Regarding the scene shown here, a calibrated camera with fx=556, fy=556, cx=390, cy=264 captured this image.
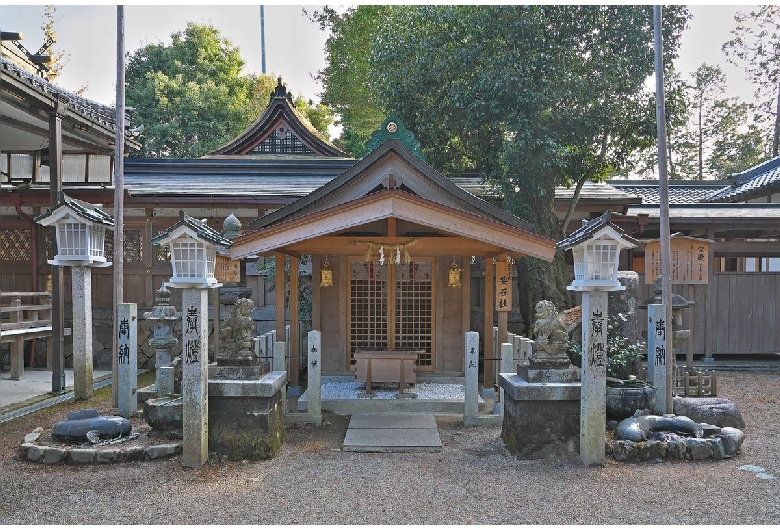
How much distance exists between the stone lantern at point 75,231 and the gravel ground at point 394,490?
9.98ft

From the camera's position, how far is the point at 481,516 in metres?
5.23

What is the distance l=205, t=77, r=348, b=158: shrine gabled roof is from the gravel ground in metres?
14.1

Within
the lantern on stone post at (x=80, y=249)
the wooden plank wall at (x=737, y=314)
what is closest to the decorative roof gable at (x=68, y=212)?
the lantern on stone post at (x=80, y=249)

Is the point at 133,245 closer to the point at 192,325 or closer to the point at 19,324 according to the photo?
the point at 19,324

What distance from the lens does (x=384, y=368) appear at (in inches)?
389

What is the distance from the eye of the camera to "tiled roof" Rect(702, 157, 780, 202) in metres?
16.9

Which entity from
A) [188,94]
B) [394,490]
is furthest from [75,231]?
[188,94]

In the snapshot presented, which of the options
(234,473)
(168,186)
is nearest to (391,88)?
(168,186)

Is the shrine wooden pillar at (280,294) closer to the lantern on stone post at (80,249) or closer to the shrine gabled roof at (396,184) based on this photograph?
the shrine gabled roof at (396,184)

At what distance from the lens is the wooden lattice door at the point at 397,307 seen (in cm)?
1149

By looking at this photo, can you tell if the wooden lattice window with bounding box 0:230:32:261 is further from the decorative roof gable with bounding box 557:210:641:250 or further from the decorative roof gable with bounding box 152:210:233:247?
the decorative roof gable with bounding box 557:210:641:250

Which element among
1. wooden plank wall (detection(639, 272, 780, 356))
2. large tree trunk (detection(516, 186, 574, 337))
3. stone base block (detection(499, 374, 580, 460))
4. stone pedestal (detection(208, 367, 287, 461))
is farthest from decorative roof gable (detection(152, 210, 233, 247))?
wooden plank wall (detection(639, 272, 780, 356))

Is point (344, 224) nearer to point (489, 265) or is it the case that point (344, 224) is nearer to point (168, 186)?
point (489, 265)

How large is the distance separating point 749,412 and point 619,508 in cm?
536
